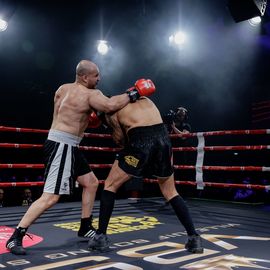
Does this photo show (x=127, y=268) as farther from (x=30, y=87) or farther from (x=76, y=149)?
(x=30, y=87)

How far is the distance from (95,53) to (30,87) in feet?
5.50

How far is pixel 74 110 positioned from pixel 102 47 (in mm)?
5539

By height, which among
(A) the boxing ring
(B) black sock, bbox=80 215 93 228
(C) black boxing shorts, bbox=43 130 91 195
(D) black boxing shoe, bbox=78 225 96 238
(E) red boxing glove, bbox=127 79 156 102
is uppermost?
(E) red boxing glove, bbox=127 79 156 102

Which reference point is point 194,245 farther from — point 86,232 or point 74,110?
point 74,110

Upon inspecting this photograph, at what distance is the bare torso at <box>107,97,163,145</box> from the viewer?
2.28m

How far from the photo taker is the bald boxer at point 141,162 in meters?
2.22

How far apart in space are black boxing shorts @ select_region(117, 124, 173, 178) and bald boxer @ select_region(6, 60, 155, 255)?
0.73ft

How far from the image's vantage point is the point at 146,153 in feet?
7.29

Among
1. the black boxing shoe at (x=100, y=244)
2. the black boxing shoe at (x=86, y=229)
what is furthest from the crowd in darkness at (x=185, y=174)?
the black boxing shoe at (x=100, y=244)

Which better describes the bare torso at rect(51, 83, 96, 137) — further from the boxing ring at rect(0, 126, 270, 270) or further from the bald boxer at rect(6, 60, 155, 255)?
the boxing ring at rect(0, 126, 270, 270)

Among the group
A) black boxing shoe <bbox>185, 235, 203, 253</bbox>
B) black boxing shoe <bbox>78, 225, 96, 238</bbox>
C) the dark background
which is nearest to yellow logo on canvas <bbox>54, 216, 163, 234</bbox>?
black boxing shoe <bbox>78, 225, 96, 238</bbox>

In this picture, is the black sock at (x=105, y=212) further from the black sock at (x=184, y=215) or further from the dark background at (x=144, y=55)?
the dark background at (x=144, y=55)

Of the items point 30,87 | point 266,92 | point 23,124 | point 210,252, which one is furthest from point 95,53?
point 210,252

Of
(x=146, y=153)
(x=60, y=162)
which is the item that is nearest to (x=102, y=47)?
(x=60, y=162)
